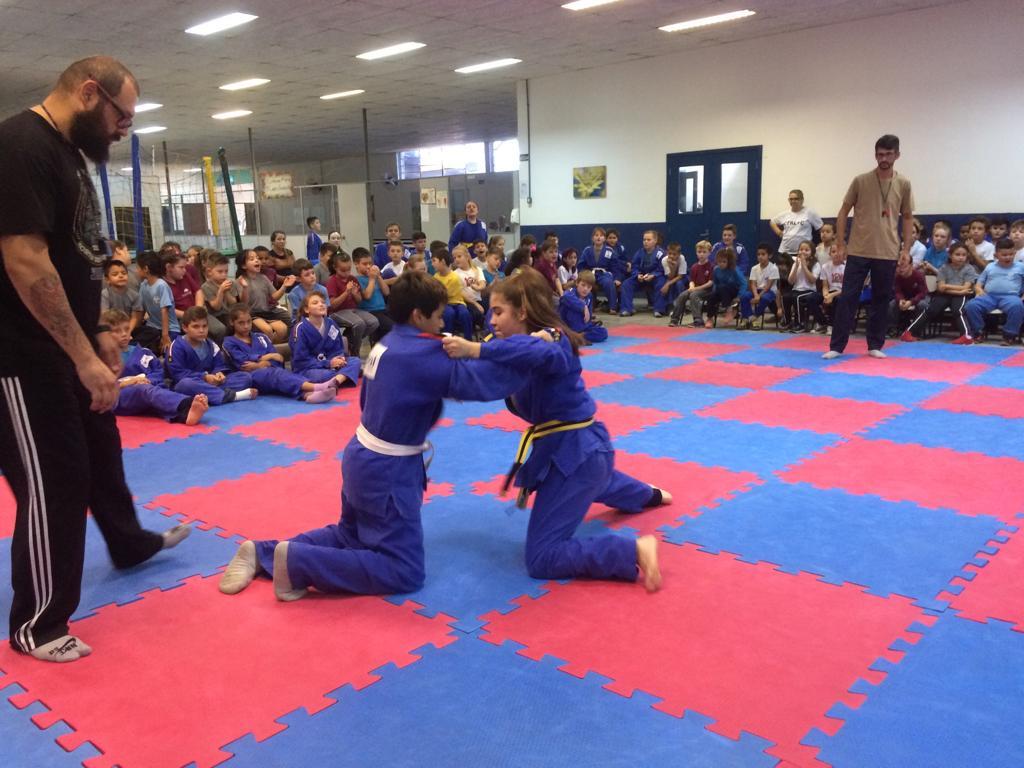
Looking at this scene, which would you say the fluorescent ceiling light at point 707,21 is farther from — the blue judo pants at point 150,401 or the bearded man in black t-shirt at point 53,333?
the bearded man in black t-shirt at point 53,333

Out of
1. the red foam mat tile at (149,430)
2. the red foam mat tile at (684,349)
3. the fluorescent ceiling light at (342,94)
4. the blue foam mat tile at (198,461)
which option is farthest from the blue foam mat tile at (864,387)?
the fluorescent ceiling light at (342,94)

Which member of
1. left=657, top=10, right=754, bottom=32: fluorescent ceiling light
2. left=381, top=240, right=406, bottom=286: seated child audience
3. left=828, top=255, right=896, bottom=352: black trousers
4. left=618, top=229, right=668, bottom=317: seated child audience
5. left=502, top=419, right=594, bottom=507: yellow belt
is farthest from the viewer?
left=618, top=229, right=668, bottom=317: seated child audience

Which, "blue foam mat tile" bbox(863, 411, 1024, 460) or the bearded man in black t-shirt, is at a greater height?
the bearded man in black t-shirt

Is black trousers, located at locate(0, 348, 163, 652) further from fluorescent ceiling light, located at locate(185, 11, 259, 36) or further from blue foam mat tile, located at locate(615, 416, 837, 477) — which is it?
fluorescent ceiling light, located at locate(185, 11, 259, 36)

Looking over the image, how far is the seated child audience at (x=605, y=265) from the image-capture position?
13180 millimetres

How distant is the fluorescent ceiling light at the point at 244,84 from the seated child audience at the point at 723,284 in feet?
30.6

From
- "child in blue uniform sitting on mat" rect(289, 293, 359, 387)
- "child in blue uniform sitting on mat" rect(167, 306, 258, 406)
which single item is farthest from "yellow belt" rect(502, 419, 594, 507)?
"child in blue uniform sitting on mat" rect(167, 306, 258, 406)

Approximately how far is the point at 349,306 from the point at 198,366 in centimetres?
250

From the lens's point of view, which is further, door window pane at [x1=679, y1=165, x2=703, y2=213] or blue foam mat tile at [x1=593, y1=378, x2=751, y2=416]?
door window pane at [x1=679, y1=165, x2=703, y2=213]

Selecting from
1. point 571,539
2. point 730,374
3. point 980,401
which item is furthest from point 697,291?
point 571,539

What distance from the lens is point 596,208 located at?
15469 millimetres

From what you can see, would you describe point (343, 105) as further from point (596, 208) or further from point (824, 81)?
point (824, 81)

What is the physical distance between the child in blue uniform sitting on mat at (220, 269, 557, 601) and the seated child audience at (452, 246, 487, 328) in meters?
7.04

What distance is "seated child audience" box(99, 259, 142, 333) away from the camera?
24.9 ft
